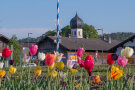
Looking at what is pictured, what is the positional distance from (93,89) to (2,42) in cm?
5086

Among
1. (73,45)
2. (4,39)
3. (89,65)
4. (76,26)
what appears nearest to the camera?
(89,65)

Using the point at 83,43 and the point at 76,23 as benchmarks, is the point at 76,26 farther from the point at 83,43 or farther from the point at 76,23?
the point at 83,43

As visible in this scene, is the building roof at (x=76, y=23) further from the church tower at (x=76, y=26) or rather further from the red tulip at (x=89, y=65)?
the red tulip at (x=89, y=65)

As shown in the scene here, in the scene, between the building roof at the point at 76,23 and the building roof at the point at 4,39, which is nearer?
the building roof at the point at 4,39

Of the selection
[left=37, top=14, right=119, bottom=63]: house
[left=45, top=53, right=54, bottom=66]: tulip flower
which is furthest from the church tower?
[left=45, top=53, right=54, bottom=66]: tulip flower

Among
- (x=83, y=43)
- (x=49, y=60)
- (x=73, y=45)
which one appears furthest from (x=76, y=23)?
(x=49, y=60)

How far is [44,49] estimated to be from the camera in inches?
2484

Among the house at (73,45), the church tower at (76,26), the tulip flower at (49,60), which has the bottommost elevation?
the tulip flower at (49,60)

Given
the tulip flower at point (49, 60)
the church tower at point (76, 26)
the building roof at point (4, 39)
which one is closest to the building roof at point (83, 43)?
the building roof at point (4, 39)

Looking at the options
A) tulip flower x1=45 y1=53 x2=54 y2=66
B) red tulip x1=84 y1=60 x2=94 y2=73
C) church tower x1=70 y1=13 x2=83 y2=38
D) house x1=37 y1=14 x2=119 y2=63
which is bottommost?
red tulip x1=84 y1=60 x2=94 y2=73

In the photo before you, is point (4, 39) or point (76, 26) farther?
point (76, 26)

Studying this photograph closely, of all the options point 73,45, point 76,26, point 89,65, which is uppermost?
point 76,26

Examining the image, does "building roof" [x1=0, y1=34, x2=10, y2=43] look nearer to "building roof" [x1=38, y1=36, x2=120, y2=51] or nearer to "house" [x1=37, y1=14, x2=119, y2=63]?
"house" [x1=37, y1=14, x2=119, y2=63]

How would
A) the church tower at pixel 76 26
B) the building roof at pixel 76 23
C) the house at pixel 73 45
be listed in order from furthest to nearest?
the building roof at pixel 76 23
the church tower at pixel 76 26
the house at pixel 73 45
